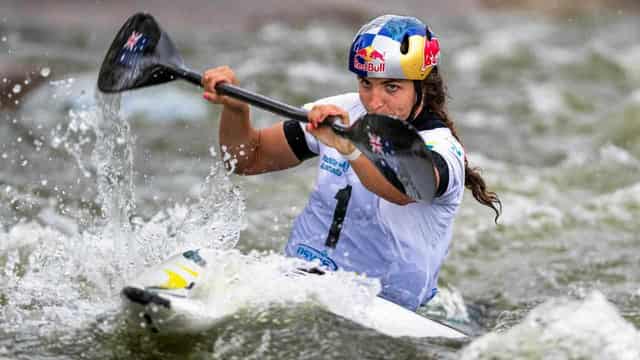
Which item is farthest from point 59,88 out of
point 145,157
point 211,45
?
point 211,45

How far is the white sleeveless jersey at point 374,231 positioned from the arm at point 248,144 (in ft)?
0.76

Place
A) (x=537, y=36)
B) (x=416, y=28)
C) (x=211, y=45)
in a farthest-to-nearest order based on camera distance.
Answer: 1. (x=537, y=36)
2. (x=211, y=45)
3. (x=416, y=28)

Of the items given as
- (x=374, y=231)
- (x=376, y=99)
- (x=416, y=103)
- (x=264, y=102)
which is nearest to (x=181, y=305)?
(x=264, y=102)

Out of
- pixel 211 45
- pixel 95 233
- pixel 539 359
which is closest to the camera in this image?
pixel 539 359

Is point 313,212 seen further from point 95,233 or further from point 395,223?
point 95,233

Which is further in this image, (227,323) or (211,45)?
(211,45)

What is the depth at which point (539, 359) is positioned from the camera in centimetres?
431

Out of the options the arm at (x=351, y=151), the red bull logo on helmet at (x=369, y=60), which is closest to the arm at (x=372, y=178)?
the arm at (x=351, y=151)

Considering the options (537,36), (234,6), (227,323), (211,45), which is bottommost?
(227,323)

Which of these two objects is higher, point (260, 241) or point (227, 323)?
point (260, 241)

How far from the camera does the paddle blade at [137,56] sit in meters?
5.22

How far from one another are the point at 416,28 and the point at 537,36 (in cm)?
1382

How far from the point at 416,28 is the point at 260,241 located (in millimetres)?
2833

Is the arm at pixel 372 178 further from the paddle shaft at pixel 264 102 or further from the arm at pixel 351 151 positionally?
the paddle shaft at pixel 264 102
